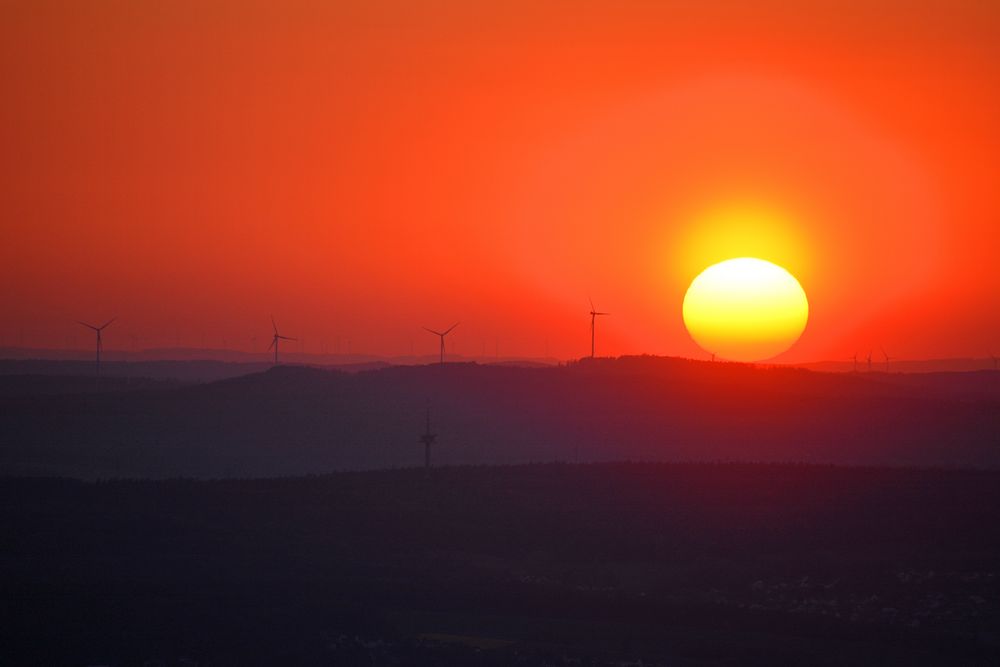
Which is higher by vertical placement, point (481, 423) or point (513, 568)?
point (481, 423)

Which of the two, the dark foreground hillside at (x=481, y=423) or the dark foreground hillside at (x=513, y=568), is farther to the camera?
the dark foreground hillside at (x=481, y=423)

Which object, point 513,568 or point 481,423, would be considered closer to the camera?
point 513,568

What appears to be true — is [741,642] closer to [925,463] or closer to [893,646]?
[893,646]

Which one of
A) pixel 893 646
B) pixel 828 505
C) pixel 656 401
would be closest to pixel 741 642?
pixel 893 646
